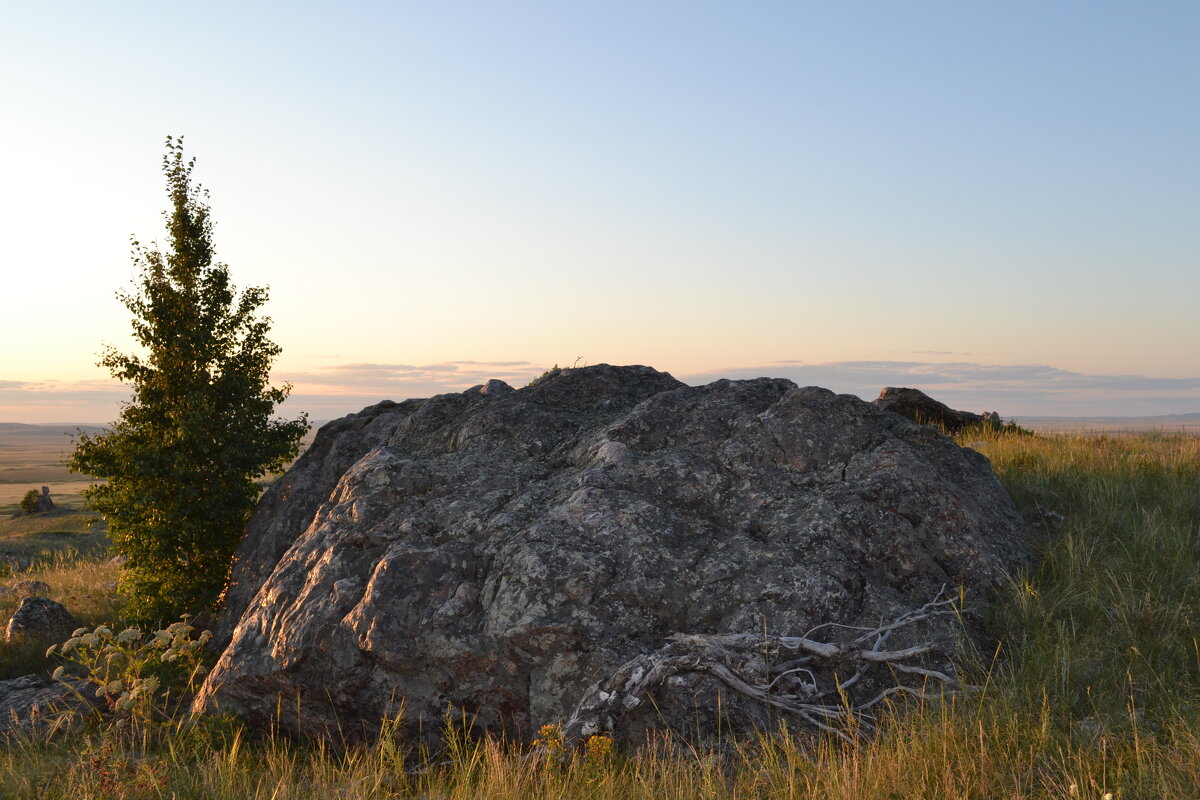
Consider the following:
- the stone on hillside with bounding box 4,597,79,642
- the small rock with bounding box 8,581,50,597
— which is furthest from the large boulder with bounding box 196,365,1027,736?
the small rock with bounding box 8,581,50,597

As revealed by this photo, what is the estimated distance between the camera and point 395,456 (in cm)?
879

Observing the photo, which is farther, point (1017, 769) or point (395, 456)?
point (395, 456)

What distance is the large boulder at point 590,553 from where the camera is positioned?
21.2 feet

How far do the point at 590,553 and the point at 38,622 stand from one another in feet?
34.1

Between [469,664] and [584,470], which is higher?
[584,470]

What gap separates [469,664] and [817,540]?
10.1 feet

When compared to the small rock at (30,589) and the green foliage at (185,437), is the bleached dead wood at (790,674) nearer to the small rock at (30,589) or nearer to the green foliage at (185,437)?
the green foliage at (185,437)

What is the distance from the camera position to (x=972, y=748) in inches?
194

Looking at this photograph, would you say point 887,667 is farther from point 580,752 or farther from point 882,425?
point 882,425

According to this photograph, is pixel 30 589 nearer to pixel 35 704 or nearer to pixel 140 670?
pixel 35 704

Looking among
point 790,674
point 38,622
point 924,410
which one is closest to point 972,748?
point 790,674

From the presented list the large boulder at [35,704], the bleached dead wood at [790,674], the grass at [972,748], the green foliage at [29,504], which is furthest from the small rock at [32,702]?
the green foliage at [29,504]

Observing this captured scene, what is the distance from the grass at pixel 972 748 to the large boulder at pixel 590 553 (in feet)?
1.26

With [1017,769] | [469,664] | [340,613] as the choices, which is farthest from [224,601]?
[1017,769]
